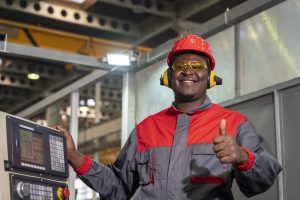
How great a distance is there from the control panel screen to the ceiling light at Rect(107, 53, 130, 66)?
67.3 inches

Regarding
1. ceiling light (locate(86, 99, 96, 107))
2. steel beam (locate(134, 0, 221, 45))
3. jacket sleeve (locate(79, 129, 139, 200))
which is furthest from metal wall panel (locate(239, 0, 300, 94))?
ceiling light (locate(86, 99, 96, 107))

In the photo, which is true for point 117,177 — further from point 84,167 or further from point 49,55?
point 49,55

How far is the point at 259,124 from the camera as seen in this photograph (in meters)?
2.65

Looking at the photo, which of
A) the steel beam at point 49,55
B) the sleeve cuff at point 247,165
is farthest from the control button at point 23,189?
the steel beam at point 49,55

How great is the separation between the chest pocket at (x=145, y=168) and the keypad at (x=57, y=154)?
318mm

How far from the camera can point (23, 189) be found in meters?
1.75

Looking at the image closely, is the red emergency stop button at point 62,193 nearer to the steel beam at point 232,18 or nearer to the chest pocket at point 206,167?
the chest pocket at point 206,167

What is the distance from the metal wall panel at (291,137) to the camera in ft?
7.91

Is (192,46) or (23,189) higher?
(192,46)

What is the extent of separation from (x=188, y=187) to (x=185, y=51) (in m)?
0.57

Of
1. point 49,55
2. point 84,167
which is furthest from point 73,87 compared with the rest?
point 84,167

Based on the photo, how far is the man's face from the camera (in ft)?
6.95

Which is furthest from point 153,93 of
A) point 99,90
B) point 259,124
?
point 99,90

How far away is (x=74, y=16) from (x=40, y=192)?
3178 millimetres
